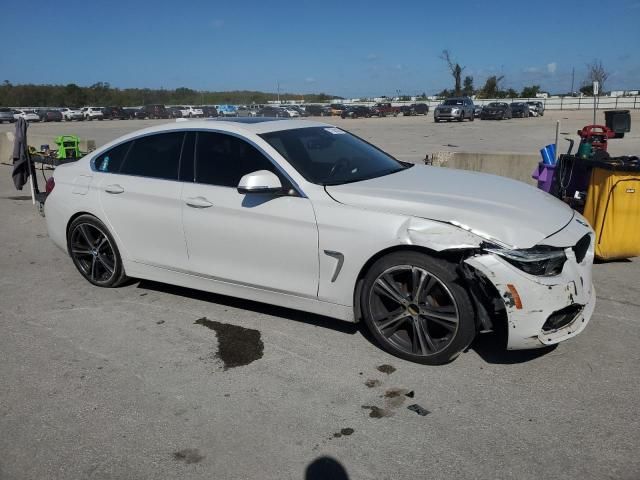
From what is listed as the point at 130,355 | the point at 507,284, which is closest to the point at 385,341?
the point at 507,284

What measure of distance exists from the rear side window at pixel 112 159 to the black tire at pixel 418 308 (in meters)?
2.69

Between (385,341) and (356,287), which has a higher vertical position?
(356,287)

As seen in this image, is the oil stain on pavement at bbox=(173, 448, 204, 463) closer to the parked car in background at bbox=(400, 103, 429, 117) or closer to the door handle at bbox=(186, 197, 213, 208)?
the door handle at bbox=(186, 197, 213, 208)

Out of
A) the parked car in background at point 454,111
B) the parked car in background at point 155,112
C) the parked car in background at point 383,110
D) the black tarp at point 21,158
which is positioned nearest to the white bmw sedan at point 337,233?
the black tarp at point 21,158

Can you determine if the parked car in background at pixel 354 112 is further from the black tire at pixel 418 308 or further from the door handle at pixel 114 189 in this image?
the black tire at pixel 418 308

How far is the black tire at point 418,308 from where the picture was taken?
343cm

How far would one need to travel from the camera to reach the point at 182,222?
14.5 ft

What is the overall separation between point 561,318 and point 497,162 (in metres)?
6.95

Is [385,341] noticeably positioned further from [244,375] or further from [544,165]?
[544,165]

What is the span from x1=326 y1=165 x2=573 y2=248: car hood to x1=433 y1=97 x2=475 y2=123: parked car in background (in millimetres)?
39073

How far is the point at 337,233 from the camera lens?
373cm

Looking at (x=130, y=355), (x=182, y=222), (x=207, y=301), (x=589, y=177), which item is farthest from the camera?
(x=589, y=177)

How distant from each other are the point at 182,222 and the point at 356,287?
158 cm

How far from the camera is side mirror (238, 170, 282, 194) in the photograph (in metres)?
3.79
